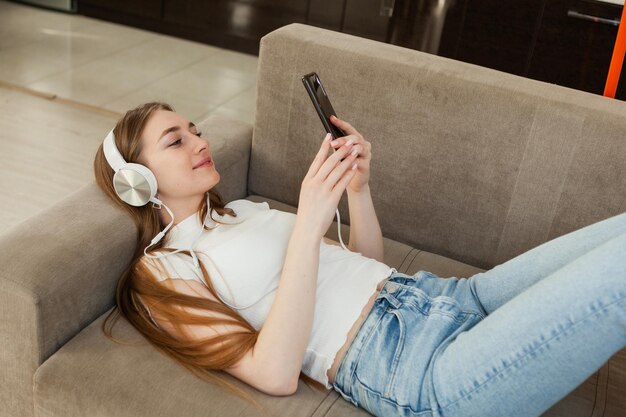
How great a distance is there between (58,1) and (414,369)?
427 centimetres

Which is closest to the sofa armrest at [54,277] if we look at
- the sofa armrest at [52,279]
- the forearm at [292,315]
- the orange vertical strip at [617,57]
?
the sofa armrest at [52,279]

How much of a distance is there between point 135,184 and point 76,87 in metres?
→ 2.45

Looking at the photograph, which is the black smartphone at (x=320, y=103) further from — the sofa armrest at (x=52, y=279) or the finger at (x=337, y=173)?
the sofa armrest at (x=52, y=279)

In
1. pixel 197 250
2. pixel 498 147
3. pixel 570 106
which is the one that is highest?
pixel 570 106

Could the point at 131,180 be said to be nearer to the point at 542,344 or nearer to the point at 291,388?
the point at 291,388

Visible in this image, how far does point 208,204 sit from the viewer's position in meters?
1.74

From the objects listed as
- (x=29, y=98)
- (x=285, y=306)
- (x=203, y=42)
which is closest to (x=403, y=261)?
(x=285, y=306)

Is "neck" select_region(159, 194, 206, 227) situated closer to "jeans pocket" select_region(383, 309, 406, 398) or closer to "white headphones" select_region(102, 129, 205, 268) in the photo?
"white headphones" select_region(102, 129, 205, 268)

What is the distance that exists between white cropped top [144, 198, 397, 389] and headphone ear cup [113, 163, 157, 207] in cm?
10

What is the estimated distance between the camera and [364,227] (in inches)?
72.6

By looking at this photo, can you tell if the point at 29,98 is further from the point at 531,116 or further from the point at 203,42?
the point at 531,116

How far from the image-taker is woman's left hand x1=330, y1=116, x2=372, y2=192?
1.60m

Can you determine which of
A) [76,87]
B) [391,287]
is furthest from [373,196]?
[76,87]

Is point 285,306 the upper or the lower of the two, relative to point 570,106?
lower
